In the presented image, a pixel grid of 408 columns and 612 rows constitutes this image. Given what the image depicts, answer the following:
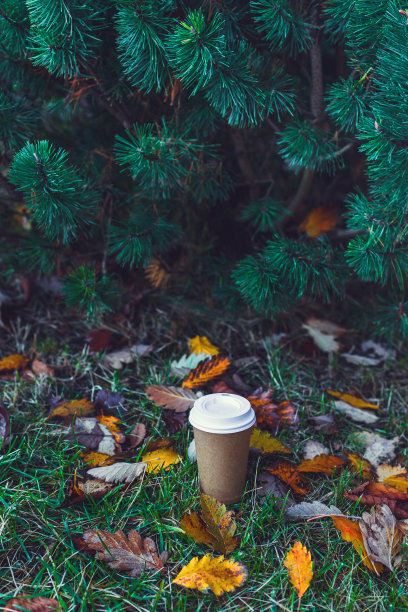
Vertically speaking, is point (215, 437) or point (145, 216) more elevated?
point (145, 216)

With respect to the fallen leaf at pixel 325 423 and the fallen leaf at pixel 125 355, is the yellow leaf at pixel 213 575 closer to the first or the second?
the fallen leaf at pixel 325 423

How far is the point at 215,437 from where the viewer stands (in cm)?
123

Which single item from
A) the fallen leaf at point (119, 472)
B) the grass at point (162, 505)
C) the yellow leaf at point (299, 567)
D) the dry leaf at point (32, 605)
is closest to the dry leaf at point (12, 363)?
the grass at point (162, 505)

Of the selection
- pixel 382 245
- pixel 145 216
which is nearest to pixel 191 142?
pixel 145 216

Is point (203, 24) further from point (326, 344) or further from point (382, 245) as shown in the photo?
point (326, 344)

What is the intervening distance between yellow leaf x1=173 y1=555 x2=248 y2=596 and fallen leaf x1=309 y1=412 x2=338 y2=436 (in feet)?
2.05

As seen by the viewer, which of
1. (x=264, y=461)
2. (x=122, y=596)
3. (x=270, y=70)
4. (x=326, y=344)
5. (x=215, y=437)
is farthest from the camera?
(x=326, y=344)

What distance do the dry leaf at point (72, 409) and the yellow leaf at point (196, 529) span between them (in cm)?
54

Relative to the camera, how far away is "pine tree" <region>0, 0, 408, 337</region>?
139cm

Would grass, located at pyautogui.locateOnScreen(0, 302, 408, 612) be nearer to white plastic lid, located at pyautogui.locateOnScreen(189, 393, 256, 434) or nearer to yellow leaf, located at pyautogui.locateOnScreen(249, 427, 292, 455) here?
yellow leaf, located at pyautogui.locateOnScreen(249, 427, 292, 455)

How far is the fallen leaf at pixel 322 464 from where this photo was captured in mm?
1432

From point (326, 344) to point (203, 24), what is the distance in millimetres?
1247

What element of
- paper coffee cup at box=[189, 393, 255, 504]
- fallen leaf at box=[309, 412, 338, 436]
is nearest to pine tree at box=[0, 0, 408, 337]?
fallen leaf at box=[309, 412, 338, 436]

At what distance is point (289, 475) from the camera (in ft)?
4.63
